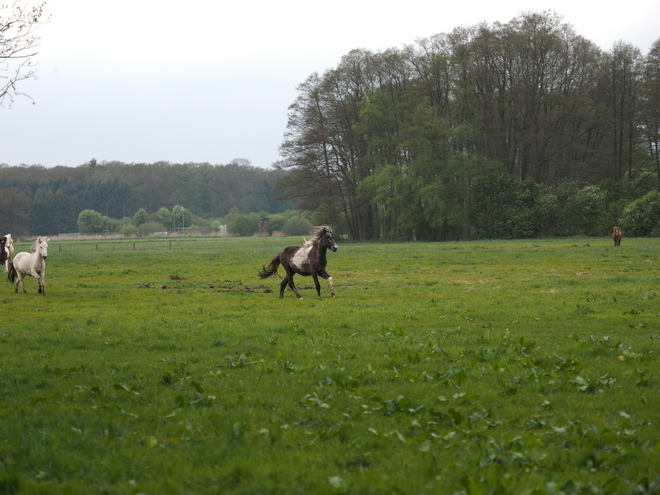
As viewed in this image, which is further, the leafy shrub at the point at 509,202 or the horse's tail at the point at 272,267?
Result: the leafy shrub at the point at 509,202

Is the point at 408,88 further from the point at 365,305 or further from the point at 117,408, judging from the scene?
the point at 117,408

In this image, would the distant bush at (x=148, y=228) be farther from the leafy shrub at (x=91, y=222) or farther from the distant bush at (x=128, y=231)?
the leafy shrub at (x=91, y=222)

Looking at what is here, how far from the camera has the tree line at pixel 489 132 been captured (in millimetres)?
66125

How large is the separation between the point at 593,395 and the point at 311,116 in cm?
7174

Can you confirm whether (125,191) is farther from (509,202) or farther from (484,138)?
(509,202)

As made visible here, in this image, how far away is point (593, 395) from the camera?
8070 mm

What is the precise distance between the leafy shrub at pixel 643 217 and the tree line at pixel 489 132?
12.1ft

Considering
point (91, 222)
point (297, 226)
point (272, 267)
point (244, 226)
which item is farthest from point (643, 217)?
point (91, 222)

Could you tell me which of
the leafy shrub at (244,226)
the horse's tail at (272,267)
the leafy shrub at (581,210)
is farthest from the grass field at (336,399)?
the leafy shrub at (244,226)

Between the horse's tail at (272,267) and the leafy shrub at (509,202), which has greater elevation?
the leafy shrub at (509,202)

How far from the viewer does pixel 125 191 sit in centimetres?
18262

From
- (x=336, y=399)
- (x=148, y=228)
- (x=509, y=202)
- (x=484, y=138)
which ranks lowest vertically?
(x=336, y=399)

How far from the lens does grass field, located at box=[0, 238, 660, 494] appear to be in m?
5.66

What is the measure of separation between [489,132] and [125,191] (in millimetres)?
134944
